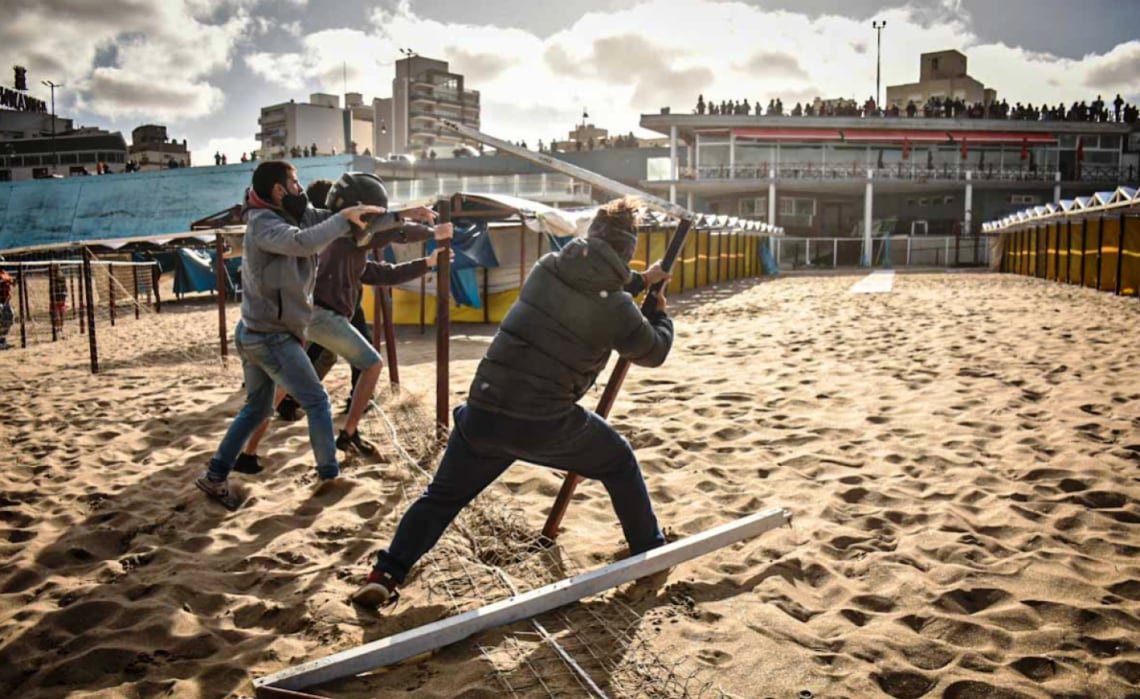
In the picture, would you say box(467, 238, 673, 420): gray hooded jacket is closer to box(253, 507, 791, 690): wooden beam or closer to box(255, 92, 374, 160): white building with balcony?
box(253, 507, 791, 690): wooden beam

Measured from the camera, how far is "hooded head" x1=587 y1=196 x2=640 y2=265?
3102 mm

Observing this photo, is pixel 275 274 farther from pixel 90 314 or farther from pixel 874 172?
pixel 874 172

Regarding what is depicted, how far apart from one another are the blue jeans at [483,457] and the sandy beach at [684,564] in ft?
1.10

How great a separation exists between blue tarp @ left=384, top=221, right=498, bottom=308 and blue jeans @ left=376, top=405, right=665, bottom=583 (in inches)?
391

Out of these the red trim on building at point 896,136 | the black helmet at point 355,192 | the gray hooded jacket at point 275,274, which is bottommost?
the gray hooded jacket at point 275,274

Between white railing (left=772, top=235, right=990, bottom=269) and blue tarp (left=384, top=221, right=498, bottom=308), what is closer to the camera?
blue tarp (left=384, top=221, right=498, bottom=308)

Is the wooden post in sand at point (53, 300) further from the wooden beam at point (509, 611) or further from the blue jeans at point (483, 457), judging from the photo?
the wooden beam at point (509, 611)

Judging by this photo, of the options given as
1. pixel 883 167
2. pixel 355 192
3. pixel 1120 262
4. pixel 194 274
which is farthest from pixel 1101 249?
pixel 883 167

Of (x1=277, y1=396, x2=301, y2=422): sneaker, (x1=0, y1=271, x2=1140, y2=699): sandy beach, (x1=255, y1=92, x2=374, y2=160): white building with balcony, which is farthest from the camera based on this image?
(x1=255, y1=92, x2=374, y2=160): white building with balcony

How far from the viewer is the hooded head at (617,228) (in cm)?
310

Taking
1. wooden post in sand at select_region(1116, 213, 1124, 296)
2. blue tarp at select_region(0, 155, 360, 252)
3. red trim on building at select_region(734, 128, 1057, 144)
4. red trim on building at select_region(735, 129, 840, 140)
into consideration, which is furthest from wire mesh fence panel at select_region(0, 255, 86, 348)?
red trim on building at select_region(734, 128, 1057, 144)

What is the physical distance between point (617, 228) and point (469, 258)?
988cm

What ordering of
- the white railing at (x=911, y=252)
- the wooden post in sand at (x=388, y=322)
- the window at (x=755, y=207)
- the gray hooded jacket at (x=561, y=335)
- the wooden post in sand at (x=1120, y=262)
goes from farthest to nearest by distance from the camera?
the window at (x=755, y=207)
the white railing at (x=911, y=252)
the wooden post in sand at (x=1120, y=262)
the wooden post in sand at (x=388, y=322)
the gray hooded jacket at (x=561, y=335)

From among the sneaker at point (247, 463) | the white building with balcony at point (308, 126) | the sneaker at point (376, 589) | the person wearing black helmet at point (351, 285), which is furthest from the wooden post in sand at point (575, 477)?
the white building with balcony at point (308, 126)
